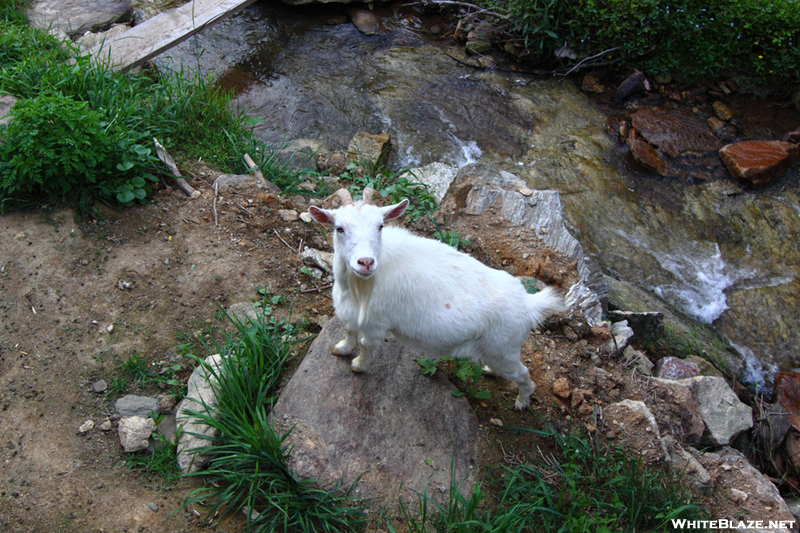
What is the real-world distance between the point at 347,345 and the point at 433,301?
787 mm

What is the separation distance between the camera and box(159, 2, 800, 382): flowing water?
5648 millimetres

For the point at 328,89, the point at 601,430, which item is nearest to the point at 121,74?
the point at 328,89

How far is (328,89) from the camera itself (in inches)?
293

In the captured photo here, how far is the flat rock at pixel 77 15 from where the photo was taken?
6550mm

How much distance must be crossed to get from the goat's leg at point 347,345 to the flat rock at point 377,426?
0.07m

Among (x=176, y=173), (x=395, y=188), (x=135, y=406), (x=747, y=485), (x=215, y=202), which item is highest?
(x=176, y=173)

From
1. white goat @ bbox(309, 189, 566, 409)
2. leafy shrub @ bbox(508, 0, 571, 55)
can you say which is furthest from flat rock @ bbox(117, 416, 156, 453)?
leafy shrub @ bbox(508, 0, 571, 55)

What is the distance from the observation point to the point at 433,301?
307 cm

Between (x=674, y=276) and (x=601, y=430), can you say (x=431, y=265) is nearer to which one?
(x=601, y=430)

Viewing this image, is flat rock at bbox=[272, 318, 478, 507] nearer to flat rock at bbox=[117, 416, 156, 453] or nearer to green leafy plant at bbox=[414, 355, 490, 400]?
green leafy plant at bbox=[414, 355, 490, 400]

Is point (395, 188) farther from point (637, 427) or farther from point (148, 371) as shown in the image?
point (637, 427)

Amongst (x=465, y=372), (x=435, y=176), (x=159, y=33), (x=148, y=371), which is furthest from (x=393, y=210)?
(x=159, y=33)

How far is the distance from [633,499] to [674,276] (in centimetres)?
365

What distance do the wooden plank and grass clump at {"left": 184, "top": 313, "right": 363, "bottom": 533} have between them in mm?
4300
